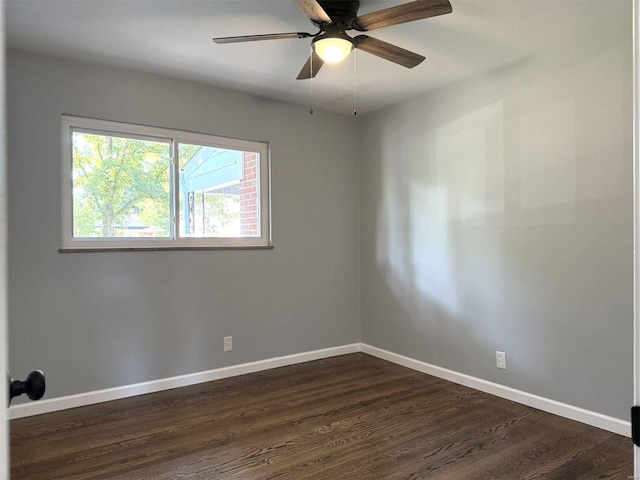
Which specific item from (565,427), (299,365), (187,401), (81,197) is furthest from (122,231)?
(565,427)

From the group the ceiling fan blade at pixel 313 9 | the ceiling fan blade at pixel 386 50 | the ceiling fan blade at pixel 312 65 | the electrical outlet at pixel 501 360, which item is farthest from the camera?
the electrical outlet at pixel 501 360

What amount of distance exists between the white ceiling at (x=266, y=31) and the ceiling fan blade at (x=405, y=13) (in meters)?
0.24

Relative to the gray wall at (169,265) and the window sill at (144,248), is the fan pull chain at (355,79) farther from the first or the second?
the window sill at (144,248)

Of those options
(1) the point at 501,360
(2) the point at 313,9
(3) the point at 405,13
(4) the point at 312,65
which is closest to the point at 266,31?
(4) the point at 312,65

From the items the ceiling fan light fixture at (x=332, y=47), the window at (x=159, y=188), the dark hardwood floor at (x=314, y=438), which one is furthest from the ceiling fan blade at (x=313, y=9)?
the dark hardwood floor at (x=314, y=438)

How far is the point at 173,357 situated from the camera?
126 inches

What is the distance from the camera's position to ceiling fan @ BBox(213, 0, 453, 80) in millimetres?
1815

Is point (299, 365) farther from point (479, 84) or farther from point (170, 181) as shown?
point (479, 84)

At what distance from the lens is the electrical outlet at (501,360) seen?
295 centimetres

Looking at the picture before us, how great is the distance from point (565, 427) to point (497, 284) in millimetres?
1002

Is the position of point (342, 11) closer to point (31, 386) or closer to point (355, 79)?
point (355, 79)

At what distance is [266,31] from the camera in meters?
2.45

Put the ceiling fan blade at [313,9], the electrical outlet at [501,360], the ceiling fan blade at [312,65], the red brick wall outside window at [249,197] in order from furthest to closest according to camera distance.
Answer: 1. the red brick wall outside window at [249,197]
2. the electrical outlet at [501,360]
3. the ceiling fan blade at [312,65]
4. the ceiling fan blade at [313,9]

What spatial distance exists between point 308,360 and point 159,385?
1381mm
